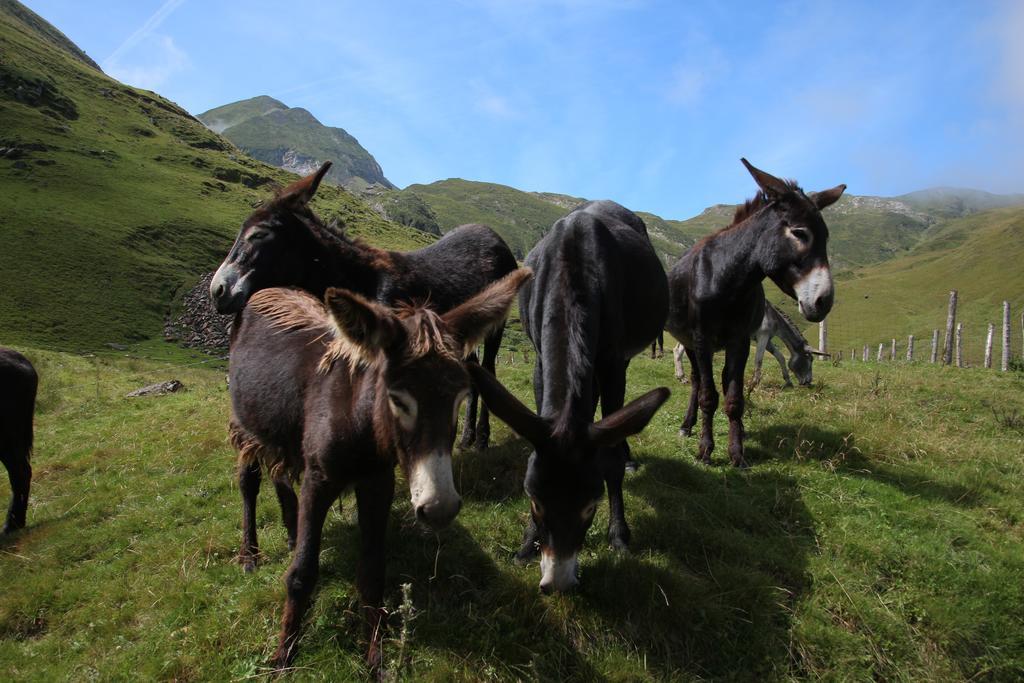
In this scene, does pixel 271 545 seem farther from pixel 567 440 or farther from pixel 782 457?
pixel 782 457

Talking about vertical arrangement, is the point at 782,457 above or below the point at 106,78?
below

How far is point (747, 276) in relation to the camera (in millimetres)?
7355

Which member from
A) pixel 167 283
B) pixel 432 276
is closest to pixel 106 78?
pixel 167 283

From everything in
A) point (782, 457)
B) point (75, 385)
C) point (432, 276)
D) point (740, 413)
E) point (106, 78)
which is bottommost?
point (75, 385)

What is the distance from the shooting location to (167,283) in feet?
184

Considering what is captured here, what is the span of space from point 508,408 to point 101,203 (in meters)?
84.4

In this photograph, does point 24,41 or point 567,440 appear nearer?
point 567,440

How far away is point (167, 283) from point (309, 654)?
63.3 metres

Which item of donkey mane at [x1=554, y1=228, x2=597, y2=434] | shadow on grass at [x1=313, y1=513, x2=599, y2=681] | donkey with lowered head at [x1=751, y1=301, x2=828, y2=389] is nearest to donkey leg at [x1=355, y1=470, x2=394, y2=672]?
shadow on grass at [x1=313, y1=513, x2=599, y2=681]

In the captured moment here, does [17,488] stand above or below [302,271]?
below

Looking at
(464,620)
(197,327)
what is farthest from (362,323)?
(197,327)

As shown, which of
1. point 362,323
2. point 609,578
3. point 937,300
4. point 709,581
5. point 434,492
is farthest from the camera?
point 937,300

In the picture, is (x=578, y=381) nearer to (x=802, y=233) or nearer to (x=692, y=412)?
(x=802, y=233)

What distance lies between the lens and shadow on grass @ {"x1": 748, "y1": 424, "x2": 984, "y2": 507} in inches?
257
